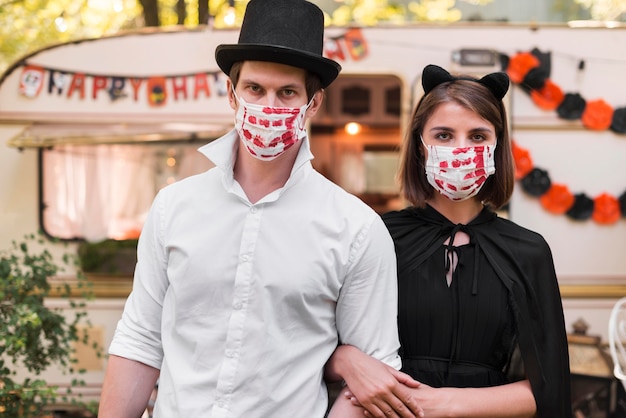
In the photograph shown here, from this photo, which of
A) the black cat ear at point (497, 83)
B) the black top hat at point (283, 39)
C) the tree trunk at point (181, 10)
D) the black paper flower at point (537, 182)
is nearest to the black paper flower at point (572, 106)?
the black paper flower at point (537, 182)

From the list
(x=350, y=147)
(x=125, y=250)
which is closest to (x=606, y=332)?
(x=125, y=250)

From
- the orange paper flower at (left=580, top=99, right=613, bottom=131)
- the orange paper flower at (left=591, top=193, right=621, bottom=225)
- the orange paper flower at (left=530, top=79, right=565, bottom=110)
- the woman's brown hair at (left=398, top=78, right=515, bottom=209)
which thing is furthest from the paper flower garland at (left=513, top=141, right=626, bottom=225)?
the woman's brown hair at (left=398, top=78, right=515, bottom=209)

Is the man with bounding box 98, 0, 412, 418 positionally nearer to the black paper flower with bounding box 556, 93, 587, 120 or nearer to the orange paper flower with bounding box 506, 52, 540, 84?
the orange paper flower with bounding box 506, 52, 540, 84

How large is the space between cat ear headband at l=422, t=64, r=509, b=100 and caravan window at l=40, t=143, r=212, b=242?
3434 mm

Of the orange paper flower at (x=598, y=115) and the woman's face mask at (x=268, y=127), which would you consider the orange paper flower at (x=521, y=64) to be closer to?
the orange paper flower at (x=598, y=115)

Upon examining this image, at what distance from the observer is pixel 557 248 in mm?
5410

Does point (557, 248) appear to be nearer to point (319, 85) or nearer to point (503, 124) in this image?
point (503, 124)

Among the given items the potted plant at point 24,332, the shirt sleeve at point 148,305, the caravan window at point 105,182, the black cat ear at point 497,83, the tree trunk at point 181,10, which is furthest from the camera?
the tree trunk at point 181,10

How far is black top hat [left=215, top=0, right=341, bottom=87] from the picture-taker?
186 centimetres

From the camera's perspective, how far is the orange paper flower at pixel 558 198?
5.34 meters

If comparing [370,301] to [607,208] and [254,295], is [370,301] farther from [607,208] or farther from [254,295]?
[607,208]

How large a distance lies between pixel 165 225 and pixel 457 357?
1.06 metres

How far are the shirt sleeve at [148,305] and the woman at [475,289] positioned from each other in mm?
813

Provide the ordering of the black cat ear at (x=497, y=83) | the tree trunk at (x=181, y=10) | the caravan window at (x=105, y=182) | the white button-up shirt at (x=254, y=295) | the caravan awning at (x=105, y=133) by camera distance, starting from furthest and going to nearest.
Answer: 1. the tree trunk at (x=181, y=10)
2. the caravan window at (x=105, y=182)
3. the caravan awning at (x=105, y=133)
4. the black cat ear at (x=497, y=83)
5. the white button-up shirt at (x=254, y=295)
